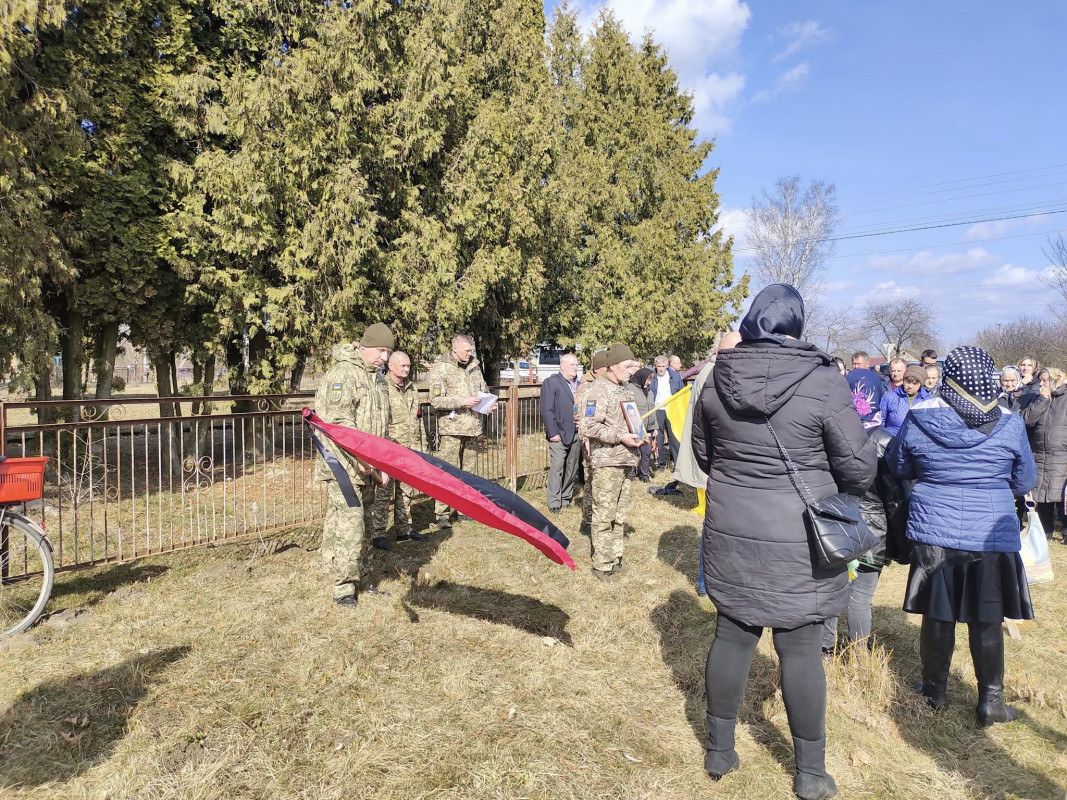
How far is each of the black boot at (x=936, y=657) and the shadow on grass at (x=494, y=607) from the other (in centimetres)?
A: 213

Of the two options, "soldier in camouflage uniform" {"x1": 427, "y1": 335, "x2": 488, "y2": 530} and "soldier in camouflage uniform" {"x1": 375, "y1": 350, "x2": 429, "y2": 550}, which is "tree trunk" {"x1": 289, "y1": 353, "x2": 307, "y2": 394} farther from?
"soldier in camouflage uniform" {"x1": 427, "y1": 335, "x2": 488, "y2": 530}

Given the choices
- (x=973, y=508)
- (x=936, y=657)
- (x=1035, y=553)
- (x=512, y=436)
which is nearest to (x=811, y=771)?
(x=936, y=657)

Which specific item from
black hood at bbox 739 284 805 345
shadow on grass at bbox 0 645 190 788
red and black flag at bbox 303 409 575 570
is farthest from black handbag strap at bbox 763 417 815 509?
shadow on grass at bbox 0 645 190 788

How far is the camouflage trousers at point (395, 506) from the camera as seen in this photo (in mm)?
6566

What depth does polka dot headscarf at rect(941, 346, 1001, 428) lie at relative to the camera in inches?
123

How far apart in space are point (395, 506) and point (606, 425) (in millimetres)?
3114

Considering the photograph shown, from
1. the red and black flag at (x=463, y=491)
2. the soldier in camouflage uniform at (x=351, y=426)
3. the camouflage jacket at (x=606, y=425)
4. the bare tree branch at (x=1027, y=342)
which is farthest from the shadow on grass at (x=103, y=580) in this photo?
the bare tree branch at (x=1027, y=342)

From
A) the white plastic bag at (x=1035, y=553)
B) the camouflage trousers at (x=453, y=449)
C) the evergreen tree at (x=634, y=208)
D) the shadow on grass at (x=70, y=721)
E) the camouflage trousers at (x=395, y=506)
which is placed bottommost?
the shadow on grass at (x=70, y=721)

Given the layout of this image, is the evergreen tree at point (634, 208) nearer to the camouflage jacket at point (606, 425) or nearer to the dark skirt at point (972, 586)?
the camouflage jacket at point (606, 425)

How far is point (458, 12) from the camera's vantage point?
971 centimetres

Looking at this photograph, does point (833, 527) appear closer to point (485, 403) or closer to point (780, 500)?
point (780, 500)

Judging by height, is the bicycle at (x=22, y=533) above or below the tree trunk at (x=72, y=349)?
below

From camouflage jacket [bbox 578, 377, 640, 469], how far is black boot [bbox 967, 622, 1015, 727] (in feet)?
8.76

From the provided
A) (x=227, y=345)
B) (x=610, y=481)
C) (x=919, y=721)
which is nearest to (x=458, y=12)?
(x=227, y=345)
